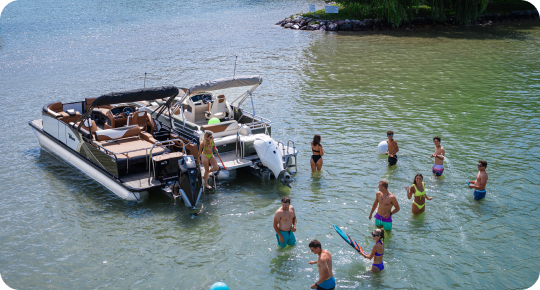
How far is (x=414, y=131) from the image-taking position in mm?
18531

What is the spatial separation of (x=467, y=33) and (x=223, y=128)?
33625 millimetres

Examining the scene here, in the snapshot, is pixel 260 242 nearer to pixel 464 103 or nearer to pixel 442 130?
pixel 442 130

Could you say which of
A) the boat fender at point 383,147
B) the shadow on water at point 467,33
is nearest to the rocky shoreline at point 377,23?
the shadow on water at point 467,33

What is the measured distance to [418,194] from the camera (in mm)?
11586

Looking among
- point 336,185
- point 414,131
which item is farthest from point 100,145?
point 414,131

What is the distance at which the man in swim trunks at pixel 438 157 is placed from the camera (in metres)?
13.9

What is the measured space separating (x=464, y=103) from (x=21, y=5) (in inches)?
3158

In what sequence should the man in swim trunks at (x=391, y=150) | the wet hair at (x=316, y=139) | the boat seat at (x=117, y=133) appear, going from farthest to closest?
the boat seat at (x=117, y=133) < the man in swim trunks at (x=391, y=150) < the wet hair at (x=316, y=139)

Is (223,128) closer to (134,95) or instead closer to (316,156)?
(134,95)

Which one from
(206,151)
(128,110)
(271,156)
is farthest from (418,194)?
(128,110)

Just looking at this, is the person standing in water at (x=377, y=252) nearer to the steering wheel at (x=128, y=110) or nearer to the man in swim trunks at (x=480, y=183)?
the man in swim trunks at (x=480, y=183)

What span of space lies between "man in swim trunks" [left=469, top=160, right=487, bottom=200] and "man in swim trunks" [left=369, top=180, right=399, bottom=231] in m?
3.04

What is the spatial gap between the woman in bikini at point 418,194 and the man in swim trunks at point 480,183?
Result: 1675 millimetres

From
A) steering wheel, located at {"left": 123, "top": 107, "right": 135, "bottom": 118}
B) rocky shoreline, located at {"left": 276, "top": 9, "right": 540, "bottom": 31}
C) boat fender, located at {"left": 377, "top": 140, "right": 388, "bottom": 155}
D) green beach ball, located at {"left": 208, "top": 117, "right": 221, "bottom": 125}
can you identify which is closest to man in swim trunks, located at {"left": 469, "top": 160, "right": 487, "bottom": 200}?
boat fender, located at {"left": 377, "top": 140, "right": 388, "bottom": 155}
